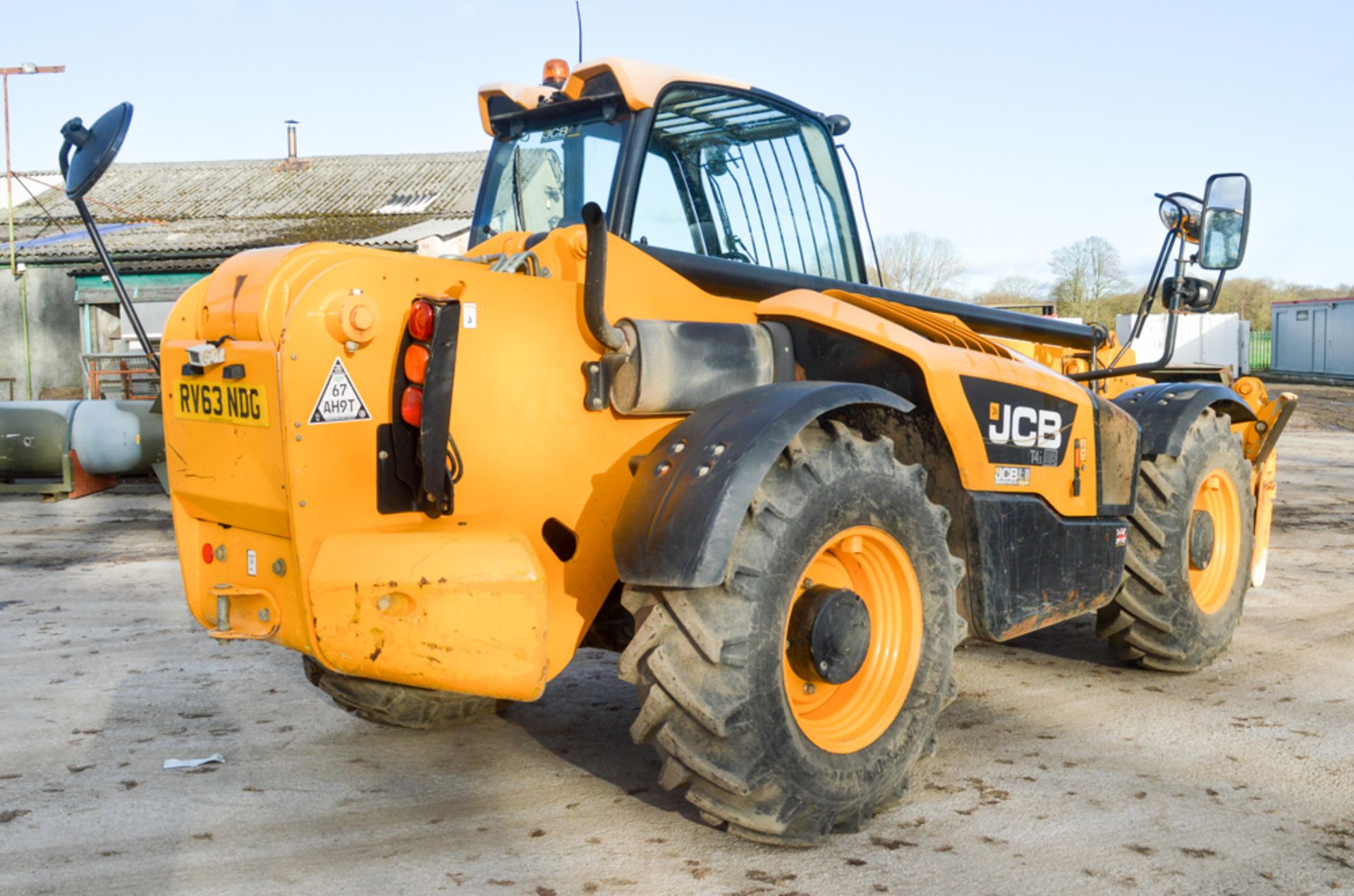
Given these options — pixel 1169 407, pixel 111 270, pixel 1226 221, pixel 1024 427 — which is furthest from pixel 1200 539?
pixel 111 270

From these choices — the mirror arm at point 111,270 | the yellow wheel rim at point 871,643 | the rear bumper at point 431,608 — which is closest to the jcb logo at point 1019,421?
the yellow wheel rim at point 871,643

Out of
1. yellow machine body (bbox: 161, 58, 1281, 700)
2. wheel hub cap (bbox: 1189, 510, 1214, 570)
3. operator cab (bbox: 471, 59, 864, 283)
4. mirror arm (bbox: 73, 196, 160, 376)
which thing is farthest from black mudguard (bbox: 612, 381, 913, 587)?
wheel hub cap (bbox: 1189, 510, 1214, 570)

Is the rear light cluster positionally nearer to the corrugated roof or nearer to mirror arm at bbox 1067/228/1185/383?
mirror arm at bbox 1067/228/1185/383

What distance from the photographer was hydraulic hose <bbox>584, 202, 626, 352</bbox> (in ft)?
10.9

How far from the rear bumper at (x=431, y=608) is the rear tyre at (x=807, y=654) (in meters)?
0.30

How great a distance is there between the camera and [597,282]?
342 centimetres

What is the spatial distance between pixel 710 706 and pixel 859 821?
75cm

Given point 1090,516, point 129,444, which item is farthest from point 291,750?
point 129,444

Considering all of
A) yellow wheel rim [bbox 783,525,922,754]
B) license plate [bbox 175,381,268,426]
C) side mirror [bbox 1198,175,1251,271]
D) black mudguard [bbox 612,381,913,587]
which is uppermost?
side mirror [bbox 1198,175,1251,271]

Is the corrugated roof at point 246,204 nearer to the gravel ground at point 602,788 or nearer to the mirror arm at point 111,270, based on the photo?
the gravel ground at point 602,788

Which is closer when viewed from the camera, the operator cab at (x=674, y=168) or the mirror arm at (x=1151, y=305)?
the operator cab at (x=674, y=168)

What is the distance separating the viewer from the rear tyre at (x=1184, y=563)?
534cm

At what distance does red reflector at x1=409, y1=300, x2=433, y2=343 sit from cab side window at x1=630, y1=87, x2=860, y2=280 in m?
0.95

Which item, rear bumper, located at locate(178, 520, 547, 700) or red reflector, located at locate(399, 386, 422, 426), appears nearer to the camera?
rear bumper, located at locate(178, 520, 547, 700)
